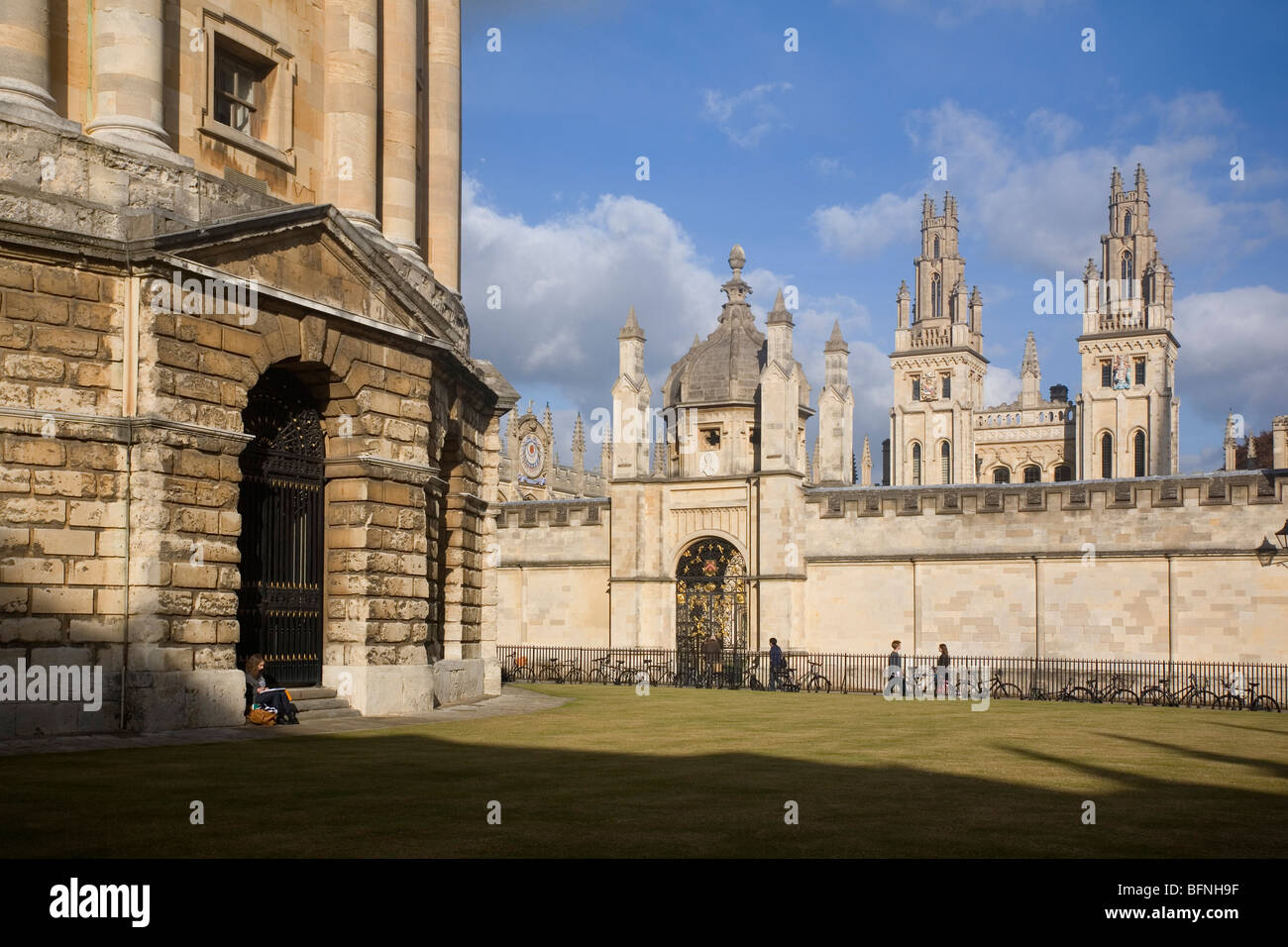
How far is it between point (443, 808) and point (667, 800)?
1.80 m

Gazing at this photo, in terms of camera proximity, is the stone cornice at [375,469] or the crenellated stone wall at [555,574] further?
the crenellated stone wall at [555,574]

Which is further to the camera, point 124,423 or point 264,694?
point 264,694

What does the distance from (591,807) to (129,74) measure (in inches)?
520

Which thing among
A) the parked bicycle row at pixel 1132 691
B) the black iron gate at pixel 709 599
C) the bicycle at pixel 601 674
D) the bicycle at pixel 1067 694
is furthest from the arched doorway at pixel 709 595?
the bicycle at pixel 1067 694

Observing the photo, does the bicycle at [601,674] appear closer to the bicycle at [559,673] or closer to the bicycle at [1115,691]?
the bicycle at [559,673]

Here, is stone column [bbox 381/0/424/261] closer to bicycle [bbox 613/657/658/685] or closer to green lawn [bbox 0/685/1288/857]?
green lawn [bbox 0/685/1288/857]

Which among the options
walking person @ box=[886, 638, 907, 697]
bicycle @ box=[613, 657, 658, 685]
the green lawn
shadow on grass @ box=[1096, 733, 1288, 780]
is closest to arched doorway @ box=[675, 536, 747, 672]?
bicycle @ box=[613, 657, 658, 685]

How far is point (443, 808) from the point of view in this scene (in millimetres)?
10570

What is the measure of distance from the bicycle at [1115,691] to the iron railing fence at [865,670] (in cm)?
7

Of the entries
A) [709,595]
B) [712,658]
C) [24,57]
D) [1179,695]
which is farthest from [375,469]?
[709,595]

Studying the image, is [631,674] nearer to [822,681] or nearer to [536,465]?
[822,681]

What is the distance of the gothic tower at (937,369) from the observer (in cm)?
12425

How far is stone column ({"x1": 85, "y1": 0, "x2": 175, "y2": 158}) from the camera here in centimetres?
1884

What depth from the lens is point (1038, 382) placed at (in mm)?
125375
